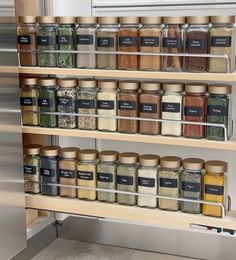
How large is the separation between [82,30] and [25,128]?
36 cm

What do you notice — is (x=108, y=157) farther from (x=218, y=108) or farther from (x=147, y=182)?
(x=218, y=108)

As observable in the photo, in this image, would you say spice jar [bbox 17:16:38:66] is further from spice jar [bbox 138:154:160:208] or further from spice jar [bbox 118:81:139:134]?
spice jar [bbox 138:154:160:208]

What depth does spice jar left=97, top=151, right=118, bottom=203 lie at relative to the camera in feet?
4.89

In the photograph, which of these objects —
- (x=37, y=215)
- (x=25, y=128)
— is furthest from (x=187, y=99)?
(x=37, y=215)

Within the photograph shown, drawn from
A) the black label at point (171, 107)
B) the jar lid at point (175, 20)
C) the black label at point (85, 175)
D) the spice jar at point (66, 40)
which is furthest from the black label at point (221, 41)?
the black label at point (85, 175)

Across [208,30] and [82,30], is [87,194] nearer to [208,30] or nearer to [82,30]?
[82,30]

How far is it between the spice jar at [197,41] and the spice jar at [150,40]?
8 centimetres

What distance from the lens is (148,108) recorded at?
141 centimetres

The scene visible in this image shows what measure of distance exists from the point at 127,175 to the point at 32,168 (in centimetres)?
33

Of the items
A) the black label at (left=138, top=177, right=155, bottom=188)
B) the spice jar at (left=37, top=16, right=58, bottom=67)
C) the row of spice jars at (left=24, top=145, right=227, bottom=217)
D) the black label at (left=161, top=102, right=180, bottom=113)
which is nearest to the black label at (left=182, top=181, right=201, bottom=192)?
the row of spice jars at (left=24, top=145, right=227, bottom=217)

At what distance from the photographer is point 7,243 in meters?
1.44

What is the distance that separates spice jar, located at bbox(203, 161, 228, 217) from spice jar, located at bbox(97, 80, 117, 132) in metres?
0.32

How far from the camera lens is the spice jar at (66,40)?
145 cm

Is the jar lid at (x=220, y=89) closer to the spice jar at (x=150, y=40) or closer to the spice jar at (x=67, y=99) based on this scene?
the spice jar at (x=150, y=40)
